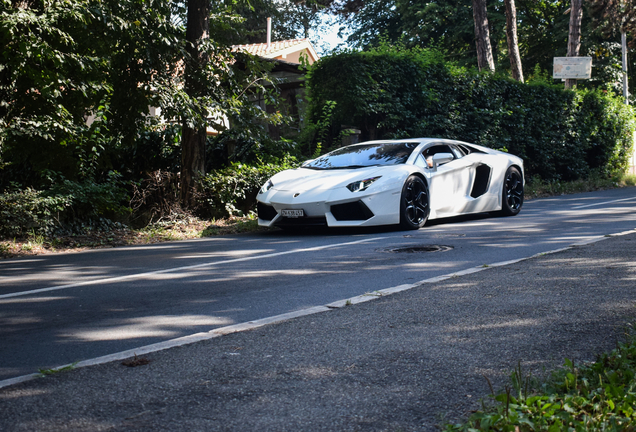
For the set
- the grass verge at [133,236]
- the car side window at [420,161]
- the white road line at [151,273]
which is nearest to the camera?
the white road line at [151,273]

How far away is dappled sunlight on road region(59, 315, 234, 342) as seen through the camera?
168 inches

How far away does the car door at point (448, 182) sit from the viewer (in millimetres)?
10320

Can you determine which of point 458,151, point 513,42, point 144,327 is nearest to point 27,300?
point 144,327

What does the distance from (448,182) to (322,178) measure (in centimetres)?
222

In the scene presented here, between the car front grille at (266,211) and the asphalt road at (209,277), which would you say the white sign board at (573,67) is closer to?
the asphalt road at (209,277)

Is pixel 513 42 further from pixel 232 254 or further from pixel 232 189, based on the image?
pixel 232 254

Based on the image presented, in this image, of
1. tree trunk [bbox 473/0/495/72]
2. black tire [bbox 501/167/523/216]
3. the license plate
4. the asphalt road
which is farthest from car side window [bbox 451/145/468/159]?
tree trunk [bbox 473/0/495/72]

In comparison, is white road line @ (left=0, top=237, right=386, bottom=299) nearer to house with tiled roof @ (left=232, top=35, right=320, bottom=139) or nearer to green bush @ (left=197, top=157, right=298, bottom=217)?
green bush @ (left=197, top=157, right=298, bottom=217)

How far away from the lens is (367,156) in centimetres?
1055

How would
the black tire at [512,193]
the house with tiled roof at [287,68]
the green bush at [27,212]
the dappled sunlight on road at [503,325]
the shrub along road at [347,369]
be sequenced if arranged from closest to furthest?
the shrub along road at [347,369] → the dappled sunlight on road at [503,325] → the green bush at [27,212] → the black tire at [512,193] → the house with tiled roof at [287,68]

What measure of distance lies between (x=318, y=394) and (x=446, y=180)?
7942mm

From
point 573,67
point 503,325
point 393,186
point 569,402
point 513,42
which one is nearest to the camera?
point 569,402

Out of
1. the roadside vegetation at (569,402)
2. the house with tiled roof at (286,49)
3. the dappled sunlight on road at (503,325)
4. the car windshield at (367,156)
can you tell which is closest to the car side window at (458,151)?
the car windshield at (367,156)

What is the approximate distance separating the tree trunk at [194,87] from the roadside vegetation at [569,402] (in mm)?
8548
